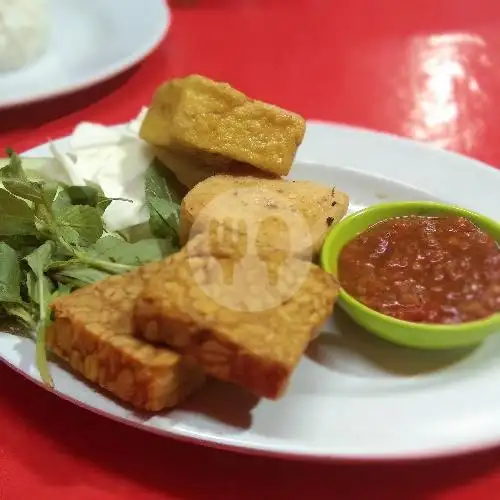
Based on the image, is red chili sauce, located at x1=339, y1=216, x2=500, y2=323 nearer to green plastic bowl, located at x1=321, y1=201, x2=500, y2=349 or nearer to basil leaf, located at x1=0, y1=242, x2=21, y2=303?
green plastic bowl, located at x1=321, y1=201, x2=500, y2=349

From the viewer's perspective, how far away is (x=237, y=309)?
1.55 metres

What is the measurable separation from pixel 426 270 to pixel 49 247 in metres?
1.01

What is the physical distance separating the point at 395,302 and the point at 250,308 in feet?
1.46

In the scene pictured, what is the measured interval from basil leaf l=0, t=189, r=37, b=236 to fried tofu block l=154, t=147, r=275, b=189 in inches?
21.3

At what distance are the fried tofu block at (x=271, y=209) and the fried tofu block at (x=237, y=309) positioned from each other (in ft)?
0.35

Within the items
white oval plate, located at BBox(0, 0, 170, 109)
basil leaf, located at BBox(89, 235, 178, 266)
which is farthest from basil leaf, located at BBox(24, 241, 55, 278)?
white oval plate, located at BBox(0, 0, 170, 109)

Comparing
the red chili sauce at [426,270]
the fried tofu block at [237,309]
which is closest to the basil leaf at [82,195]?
the fried tofu block at [237,309]

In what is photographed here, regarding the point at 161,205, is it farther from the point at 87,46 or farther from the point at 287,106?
the point at 87,46

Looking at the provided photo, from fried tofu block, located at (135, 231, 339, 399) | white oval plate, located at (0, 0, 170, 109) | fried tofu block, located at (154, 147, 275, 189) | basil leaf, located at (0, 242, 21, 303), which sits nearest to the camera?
fried tofu block, located at (135, 231, 339, 399)

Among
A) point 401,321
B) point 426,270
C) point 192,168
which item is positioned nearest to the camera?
point 401,321

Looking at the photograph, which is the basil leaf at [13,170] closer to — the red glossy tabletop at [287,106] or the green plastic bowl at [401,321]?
the red glossy tabletop at [287,106]

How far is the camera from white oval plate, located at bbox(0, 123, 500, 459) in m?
1.53

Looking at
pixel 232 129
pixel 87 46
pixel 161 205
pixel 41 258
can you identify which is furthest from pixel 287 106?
pixel 41 258

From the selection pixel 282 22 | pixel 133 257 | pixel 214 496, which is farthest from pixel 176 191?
pixel 282 22
